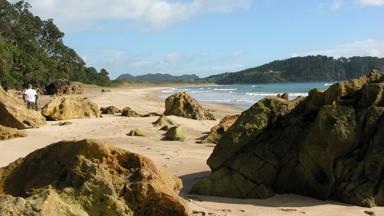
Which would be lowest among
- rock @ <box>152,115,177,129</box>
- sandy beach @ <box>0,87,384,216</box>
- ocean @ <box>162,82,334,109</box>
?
ocean @ <box>162,82,334,109</box>

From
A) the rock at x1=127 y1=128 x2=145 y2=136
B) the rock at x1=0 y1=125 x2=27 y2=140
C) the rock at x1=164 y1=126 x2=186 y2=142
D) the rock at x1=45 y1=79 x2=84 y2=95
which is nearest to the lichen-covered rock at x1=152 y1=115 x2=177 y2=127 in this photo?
the rock at x1=127 y1=128 x2=145 y2=136

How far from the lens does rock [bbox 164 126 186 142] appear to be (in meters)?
12.8

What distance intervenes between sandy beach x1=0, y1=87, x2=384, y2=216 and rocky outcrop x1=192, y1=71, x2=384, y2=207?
23cm

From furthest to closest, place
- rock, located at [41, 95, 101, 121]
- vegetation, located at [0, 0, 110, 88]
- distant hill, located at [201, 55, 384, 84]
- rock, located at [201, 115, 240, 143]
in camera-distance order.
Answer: distant hill, located at [201, 55, 384, 84]
vegetation, located at [0, 0, 110, 88]
rock, located at [41, 95, 101, 121]
rock, located at [201, 115, 240, 143]

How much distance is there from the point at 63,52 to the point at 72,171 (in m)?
85.7

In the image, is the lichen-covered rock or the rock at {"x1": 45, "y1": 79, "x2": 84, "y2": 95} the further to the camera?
the rock at {"x1": 45, "y1": 79, "x2": 84, "y2": 95}

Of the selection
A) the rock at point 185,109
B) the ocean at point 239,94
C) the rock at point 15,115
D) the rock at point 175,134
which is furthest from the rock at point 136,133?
the ocean at point 239,94

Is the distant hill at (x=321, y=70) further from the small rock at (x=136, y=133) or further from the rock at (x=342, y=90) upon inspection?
the rock at (x=342, y=90)

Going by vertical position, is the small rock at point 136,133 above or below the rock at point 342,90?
below

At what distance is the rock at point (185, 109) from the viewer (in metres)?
19.1

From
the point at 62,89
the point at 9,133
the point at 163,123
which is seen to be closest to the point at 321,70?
the point at 62,89

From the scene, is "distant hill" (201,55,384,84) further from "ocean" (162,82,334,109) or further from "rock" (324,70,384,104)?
"rock" (324,70,384,104)

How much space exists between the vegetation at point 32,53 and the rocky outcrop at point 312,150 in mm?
41176

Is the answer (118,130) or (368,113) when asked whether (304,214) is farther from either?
(118,130)
